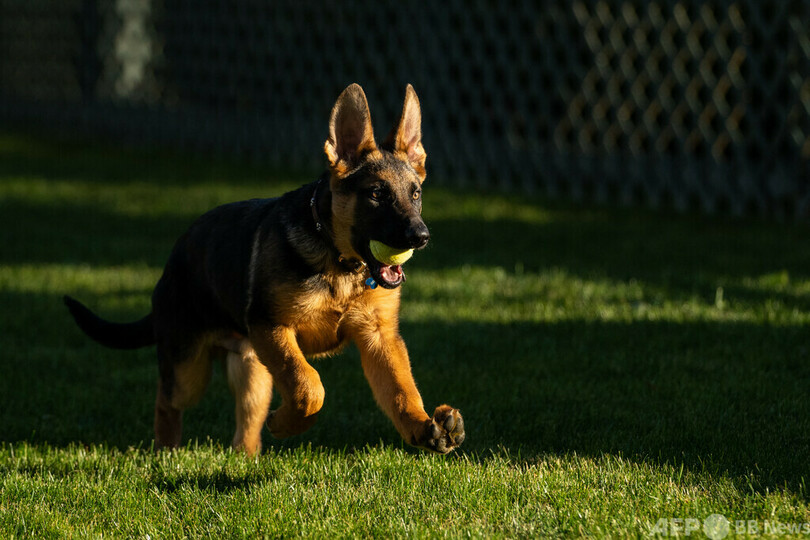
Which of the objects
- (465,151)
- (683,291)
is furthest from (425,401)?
(465,151)

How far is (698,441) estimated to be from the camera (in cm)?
386

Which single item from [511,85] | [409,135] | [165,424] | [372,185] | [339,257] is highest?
[511,85]

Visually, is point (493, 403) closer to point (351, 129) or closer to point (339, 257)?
point (339, 257)

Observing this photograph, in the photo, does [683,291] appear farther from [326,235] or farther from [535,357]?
[326,235]

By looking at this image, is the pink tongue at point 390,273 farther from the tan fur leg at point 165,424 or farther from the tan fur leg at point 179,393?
the tan fur leg at point 165,424

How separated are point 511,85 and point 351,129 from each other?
746cm

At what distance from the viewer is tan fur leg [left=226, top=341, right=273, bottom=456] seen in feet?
13.0

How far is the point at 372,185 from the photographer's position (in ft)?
11.9

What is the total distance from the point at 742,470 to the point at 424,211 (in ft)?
20.5

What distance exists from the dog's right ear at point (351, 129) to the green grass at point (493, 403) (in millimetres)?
1090

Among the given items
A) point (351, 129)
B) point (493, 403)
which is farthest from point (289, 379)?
point (493, 403)

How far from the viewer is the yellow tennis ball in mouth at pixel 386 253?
137 inches

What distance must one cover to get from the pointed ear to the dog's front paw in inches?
40.2

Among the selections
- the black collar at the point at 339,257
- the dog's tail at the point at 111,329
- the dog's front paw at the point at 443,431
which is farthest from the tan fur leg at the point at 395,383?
the dog's tail at the point at 111,329
